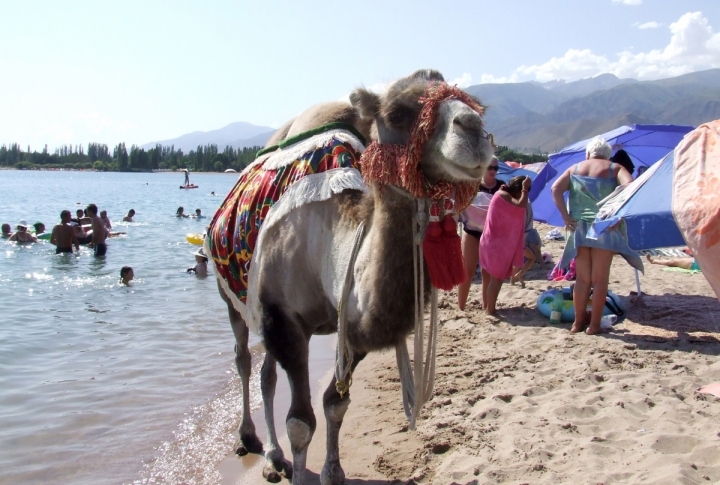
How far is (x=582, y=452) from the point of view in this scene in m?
4.06

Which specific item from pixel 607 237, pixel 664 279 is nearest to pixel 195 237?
pixel 664 279

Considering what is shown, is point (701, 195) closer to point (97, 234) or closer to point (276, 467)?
point (276, 467)

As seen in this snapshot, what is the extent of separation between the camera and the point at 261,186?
173 inches

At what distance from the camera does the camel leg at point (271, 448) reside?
4.69 m

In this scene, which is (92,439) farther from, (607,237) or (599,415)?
(607,237)

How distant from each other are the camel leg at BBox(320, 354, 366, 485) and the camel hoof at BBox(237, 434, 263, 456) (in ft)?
3.96

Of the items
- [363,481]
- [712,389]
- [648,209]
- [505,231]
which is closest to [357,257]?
[363,481]

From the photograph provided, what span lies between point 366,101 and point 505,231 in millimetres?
5034

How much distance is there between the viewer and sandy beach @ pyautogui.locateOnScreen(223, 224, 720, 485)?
396 cm

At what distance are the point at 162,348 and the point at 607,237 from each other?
20.6 feet

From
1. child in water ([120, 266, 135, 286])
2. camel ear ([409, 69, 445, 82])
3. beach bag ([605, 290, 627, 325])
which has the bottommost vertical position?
child in water ([120, 266, 135, 286])

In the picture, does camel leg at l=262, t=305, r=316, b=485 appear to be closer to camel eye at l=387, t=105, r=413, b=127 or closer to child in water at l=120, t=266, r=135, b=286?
camel eye at l=387, t=105, r=413, b=127

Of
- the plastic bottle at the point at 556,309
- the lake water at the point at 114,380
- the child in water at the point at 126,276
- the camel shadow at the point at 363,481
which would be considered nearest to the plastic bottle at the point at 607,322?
the plastic bottle at the point at 556,309

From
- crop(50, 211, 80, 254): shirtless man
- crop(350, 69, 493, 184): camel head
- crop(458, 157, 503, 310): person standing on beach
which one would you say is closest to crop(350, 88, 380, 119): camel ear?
crop(350, 69, 493, 184): camel head
